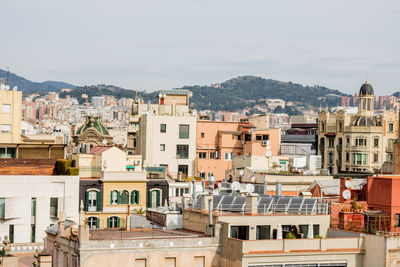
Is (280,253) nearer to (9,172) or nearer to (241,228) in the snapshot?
(241,228)

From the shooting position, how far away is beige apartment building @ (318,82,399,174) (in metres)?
109

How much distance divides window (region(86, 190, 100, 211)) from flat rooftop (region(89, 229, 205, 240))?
21.4 metres

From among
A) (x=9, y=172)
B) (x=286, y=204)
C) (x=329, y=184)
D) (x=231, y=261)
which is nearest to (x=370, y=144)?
(x=329, y=184)

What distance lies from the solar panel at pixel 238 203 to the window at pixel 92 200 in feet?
74.7

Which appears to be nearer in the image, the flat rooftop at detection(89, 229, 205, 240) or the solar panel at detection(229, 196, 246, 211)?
the flat rooftop at detection(89, 229, 205, 240)

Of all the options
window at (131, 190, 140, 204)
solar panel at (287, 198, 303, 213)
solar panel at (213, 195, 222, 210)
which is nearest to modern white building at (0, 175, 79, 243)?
window at (131, 190, 140, 204)

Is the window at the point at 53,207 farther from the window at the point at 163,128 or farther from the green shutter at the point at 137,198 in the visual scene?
the window at the point at 163,128

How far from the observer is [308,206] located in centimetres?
4409

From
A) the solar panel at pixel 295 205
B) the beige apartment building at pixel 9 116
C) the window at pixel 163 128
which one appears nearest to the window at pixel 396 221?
the solar panel at pixel 295 205

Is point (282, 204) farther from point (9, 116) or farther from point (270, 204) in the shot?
point (9, 116)

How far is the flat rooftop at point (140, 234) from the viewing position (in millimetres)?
39500

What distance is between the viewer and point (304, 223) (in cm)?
4238

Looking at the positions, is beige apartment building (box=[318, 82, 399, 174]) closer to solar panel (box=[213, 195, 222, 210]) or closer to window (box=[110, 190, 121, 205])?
window (box=[110, 190, 121, 205])

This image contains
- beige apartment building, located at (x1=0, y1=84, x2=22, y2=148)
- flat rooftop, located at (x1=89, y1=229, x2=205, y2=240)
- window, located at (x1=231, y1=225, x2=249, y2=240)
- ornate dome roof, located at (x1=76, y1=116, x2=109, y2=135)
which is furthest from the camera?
ornate dome roof, located at (x1=76, y1=116, x2=109, y2=135)
